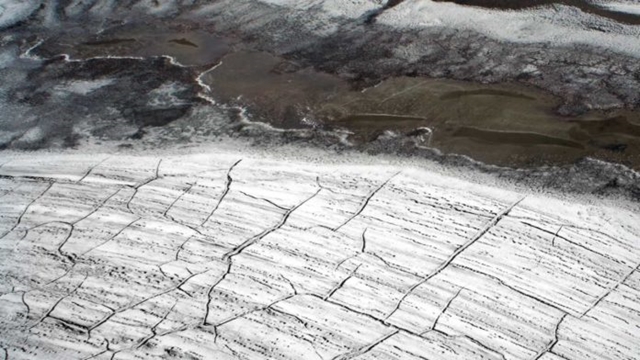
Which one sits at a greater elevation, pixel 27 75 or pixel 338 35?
pixel 338 35

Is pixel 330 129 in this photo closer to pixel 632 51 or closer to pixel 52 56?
pixel 632 51

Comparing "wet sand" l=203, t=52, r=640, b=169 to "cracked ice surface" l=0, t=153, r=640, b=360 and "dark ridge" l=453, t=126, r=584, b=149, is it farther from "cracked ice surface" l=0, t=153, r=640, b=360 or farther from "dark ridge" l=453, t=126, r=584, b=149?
"cracked ice surface" l=0, t=153, r=640, b=360

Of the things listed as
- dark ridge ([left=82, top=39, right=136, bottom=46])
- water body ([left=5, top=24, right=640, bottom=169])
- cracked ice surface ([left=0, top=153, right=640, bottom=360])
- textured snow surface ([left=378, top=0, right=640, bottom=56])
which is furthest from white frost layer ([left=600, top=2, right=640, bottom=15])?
dark ridge ([left=82, top=39, right=136, bottom=46])

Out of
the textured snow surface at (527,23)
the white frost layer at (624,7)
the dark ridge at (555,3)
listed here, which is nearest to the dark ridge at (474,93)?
the textured snow surface at (527,23)

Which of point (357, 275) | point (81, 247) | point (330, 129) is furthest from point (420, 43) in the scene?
point (81, 247)

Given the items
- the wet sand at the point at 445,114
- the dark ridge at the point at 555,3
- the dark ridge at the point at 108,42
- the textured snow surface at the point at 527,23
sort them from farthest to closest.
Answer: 1. the dark ridge at the point at 108,42
2. the dark ridge at the point at 555,3
3. the textured snow surface at the point at 527,23
4. the wet sand at the point at 445,114

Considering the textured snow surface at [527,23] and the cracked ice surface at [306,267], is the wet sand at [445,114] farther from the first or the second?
the textured snow surface at [527,23]
